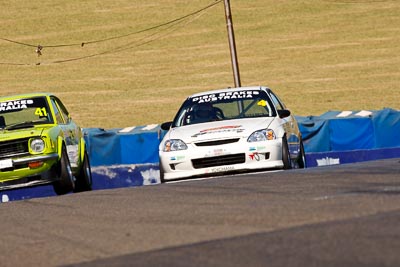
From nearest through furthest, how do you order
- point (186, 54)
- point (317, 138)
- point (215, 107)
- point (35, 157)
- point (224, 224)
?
point (224, 224) → point (35, 157) → point (215, 107) → point (317, 138) → point (186, 54)

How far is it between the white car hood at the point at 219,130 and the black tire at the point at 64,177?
1528mm

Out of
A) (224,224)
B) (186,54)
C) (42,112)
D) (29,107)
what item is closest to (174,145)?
(42,112)

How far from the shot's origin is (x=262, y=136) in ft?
55.2

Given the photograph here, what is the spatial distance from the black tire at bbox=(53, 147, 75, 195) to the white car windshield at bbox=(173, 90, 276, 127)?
5.39 feet

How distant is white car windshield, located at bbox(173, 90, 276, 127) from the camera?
1794cm

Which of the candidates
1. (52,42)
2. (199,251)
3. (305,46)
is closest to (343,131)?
(199,251)

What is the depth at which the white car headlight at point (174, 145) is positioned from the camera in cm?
1695

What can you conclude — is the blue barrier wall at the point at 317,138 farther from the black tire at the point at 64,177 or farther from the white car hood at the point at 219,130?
Answer: the white car hood at the point at 219,130

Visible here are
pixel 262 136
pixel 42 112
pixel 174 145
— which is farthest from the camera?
pixel 42 112

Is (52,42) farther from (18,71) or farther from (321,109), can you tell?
(321,109)

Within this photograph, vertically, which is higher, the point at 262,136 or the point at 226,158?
the point at 262,136

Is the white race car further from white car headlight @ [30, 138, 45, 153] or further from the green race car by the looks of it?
white car headlight @ [30, 138, 45, 153]

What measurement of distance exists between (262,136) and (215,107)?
1412mm

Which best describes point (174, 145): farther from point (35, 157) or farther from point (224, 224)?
point (224, 224)
